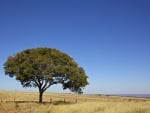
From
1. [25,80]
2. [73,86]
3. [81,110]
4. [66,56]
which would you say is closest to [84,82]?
[73,86]

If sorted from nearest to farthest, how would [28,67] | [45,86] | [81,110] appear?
[81,110]
[28,67]
[45,86]

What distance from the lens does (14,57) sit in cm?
5075

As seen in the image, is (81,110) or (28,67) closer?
(81,110)

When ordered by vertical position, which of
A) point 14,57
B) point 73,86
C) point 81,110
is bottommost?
point 81,110

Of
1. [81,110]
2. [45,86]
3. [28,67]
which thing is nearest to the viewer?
[81,110]

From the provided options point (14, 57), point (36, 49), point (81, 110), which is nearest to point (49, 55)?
point (36, 49)

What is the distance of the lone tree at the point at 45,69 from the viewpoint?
47250mm

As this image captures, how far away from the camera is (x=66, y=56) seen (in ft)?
167

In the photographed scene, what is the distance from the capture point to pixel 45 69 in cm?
4756

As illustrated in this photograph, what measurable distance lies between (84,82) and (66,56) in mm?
5485

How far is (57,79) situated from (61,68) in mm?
2745

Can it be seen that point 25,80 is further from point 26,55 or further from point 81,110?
point 81,110

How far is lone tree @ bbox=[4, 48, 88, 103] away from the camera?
47250 mm

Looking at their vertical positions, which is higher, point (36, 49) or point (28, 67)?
point (36, 49)
